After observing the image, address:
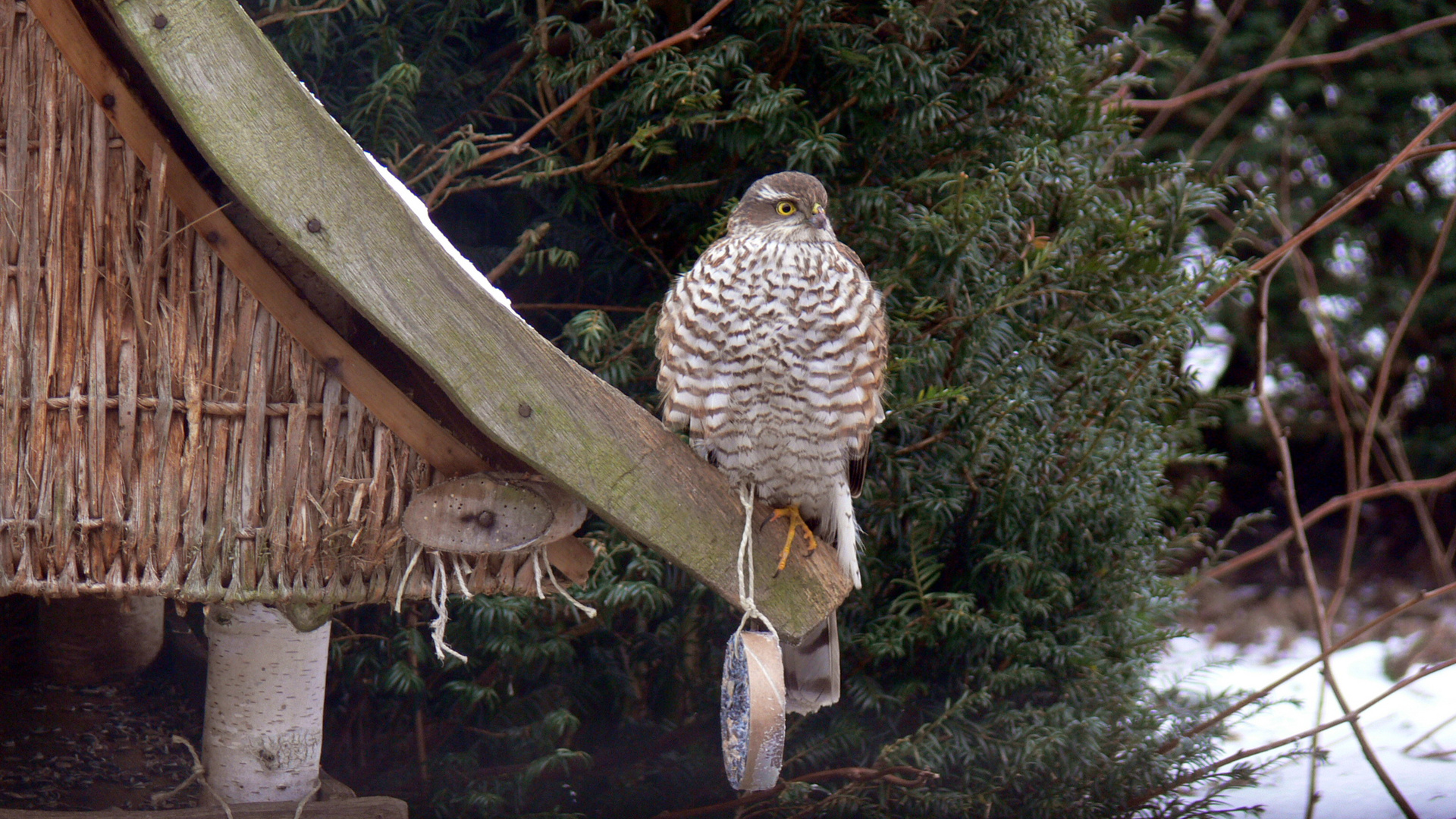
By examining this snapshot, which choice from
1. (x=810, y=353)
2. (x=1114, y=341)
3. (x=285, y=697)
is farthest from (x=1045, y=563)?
(x=285, y=697)

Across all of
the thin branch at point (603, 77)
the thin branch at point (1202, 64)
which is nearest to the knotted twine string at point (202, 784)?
the thin branch at point (603, 77)

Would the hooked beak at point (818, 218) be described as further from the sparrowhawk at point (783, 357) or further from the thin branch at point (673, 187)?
the thin branch at point (673, 187)

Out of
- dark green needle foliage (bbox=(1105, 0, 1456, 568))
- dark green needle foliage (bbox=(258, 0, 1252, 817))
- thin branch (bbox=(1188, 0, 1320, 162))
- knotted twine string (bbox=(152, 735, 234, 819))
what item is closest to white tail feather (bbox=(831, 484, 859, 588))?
dark green needle foliage (bbox=(258, 0, 1252, 817))

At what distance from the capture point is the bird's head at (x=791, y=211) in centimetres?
144

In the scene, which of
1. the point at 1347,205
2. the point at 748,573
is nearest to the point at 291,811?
the point at 748,573

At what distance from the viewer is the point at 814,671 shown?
1.50 metres

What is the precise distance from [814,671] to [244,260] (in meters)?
0.89

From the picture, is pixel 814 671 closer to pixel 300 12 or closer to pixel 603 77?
pixel 603 77

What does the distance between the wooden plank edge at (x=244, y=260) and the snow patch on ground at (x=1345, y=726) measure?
5.73ft

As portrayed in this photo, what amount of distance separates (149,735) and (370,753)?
45cm

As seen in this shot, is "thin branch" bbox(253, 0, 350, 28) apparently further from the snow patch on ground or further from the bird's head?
the snow patch on ground

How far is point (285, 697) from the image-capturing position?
1.38 meters

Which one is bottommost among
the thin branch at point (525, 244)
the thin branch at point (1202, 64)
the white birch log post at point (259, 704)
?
the white birch log post at point (259, 704)

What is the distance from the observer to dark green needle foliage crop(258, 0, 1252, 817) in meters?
1.82
